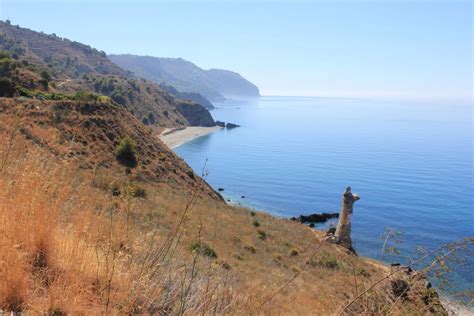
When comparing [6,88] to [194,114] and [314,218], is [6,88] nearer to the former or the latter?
[314,218]

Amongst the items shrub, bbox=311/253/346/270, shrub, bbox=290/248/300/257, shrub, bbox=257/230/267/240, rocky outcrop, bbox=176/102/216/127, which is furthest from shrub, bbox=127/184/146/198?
rocky outcrop, bbox=176/102/216/127

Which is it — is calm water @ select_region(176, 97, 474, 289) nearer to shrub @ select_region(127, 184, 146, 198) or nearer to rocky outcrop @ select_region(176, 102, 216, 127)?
shrub @ select_region(127, 184, 146, 198)

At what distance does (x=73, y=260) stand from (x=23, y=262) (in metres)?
0.45

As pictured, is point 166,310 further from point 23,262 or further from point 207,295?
Result: point 23,262

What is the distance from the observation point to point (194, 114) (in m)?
176

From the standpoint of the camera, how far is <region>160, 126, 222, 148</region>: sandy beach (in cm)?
11986

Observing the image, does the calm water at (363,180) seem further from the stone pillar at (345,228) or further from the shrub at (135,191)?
the shrub at (135,191)

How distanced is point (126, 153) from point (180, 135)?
98871 millimetres

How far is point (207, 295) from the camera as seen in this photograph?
400cm

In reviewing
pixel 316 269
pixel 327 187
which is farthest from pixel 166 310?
pixel 327 187

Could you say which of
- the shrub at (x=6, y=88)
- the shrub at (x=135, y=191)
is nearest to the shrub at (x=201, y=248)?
the shrub at (x=135, y=191)

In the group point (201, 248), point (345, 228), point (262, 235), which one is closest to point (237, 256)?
point (262, 235)

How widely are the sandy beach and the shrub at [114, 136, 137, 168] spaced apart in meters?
72.7


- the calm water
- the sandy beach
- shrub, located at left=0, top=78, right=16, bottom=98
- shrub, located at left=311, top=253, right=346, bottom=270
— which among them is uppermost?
shrub, located at left=0, top=78, right=16, bottom=98
